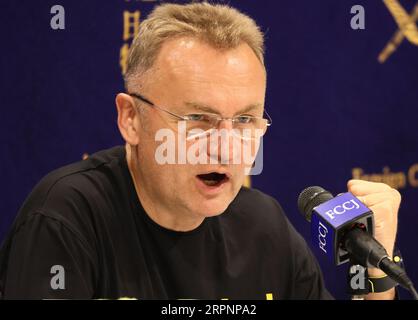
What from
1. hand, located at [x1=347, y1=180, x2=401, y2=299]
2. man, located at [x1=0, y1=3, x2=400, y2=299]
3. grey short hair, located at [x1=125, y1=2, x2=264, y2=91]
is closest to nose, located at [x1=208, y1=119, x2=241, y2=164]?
man, located at [x1=0, y1=3, x2=400, y2=299]

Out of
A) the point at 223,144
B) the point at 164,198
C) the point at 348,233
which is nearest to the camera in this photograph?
the point at 348,233

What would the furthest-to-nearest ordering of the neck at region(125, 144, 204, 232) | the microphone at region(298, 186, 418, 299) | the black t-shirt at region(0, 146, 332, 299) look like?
the neck at region(125, 144, 204, 232) → the black t-shirt at region(0, 146, 332, 299) → the microphone at region(298, 186, 418, 299)

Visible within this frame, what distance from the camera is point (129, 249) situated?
176 centimetres

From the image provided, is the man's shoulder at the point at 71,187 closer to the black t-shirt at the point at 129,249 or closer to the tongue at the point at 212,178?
the black t-shirt at the point at 129,249

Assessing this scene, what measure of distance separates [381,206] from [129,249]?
645 millimetres

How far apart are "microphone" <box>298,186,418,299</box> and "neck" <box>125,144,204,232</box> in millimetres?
447

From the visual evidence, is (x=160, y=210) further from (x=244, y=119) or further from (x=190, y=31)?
(x=190, y=31)

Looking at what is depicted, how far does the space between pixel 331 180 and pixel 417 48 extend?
63 centimetres

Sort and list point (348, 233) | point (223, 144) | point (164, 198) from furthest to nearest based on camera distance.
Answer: point (164, 198) < point (223, 144) < point (348, 233)

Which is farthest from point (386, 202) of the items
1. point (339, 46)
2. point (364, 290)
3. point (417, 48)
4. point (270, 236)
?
point (417, 48)

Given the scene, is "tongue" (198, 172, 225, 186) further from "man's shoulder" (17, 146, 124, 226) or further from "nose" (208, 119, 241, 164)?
"man's shoulder" (17, 146, 124, 226)
